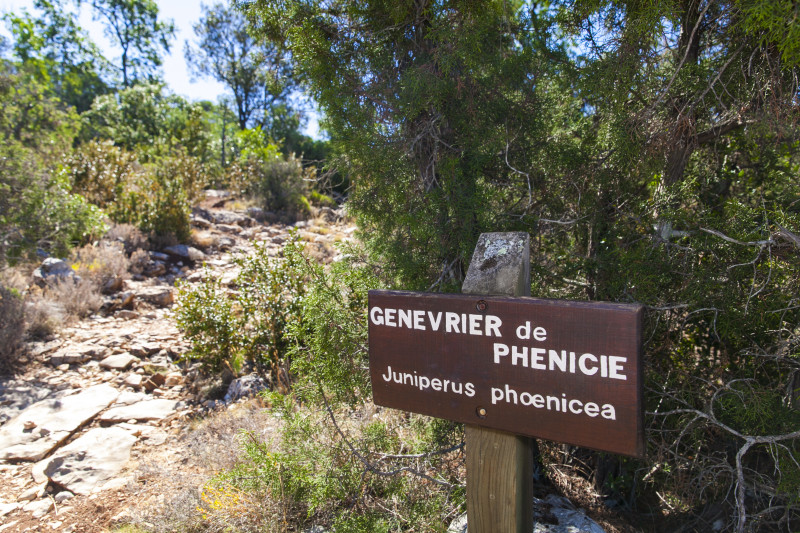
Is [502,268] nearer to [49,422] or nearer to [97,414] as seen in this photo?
[97,414]

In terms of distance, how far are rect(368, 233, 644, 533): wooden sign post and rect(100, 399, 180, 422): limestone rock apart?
11.3ft

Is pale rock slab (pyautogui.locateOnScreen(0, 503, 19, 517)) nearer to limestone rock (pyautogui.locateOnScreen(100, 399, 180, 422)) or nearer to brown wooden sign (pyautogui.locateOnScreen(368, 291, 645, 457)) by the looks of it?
limestone rock (pyautogui.locateOnScreen(100, 399, 180, 422))

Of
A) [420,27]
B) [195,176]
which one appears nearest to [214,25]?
[195,176]

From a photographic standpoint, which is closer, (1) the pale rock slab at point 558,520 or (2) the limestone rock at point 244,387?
(1) the pale rock slab at point 558,520

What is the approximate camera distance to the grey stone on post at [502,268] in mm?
1651

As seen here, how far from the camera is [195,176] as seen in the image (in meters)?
11.6

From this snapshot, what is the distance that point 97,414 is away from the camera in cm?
449

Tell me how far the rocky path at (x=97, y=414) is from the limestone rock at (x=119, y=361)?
0.03 feet

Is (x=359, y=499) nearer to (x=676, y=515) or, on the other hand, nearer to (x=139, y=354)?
(x=676, y=515)

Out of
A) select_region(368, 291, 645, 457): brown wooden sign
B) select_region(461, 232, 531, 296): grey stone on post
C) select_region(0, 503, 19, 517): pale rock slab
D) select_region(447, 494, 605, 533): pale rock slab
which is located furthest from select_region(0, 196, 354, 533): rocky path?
select_region(461, 232, 531, 296): grey stone on post

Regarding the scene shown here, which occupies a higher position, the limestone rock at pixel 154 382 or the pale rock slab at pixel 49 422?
the limestone rock at pixel 154 382

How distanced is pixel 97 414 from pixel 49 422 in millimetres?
351

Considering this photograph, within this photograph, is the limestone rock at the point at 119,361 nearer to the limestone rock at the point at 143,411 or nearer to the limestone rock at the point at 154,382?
the limestone rock at the point at 154,382

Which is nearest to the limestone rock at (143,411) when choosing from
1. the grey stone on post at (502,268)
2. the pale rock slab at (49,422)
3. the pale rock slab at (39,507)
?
the pale rock slab at (49,422)
